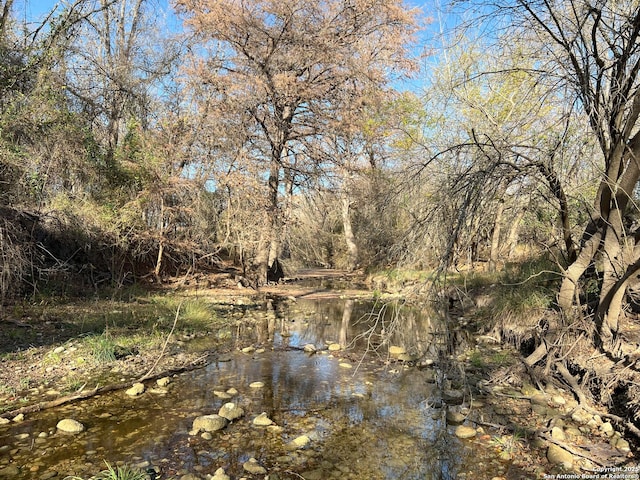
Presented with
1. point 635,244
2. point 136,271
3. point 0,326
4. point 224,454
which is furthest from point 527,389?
point 136,271

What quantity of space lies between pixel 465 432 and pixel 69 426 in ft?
13.4

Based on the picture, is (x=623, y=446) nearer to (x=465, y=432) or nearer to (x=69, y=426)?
(x=465, y=432)

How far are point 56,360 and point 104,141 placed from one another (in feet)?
27.6

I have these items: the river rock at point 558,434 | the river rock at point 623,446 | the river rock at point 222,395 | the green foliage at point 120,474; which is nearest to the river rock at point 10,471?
the green foliage at point 120,474

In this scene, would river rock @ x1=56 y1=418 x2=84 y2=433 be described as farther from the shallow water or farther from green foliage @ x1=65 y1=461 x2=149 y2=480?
green foliage @ x1=65 y1=461 x2=149 y2=480

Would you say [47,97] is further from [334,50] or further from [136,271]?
[334,50]

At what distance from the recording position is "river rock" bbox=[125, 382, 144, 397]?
5750 mm

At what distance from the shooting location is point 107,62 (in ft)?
49.2

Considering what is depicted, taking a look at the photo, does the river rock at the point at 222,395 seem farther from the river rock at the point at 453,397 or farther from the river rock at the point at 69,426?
the river rock at the point at 453,397

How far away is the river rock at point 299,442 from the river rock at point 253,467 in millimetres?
465

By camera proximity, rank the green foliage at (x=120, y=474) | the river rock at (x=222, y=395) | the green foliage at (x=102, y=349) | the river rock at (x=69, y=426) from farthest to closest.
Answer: the green foliage at (x=102, y=349), the river rock at (x=222, y=395), the river rock at (x=69, y=426), the green foliage at (x=120, y=474)

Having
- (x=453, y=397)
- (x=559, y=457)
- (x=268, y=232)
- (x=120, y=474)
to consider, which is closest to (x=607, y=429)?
(x=559, y=457)

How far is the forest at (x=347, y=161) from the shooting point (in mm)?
5406

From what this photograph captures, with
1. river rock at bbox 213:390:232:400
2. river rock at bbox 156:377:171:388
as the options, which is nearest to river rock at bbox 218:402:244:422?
river rock at bbox 213:390:232:400
